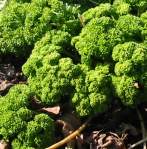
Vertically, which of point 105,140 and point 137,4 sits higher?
point 137,4

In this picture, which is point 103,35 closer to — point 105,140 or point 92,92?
point 92,92

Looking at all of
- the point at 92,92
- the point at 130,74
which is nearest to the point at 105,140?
the point at 92,92

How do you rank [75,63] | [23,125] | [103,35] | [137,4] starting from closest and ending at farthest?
[23,125]
[103,35]
[75,63]
[137,4]

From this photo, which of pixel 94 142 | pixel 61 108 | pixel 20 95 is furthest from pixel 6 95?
pixel 94 142

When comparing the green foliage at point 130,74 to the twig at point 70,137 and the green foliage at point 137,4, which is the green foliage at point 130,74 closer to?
the twig at point 70,137

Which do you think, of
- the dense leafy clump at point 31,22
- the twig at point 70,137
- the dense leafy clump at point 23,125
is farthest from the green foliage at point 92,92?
the dense leafy clump at point 31,22

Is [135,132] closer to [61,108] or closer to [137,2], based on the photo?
[61,108]

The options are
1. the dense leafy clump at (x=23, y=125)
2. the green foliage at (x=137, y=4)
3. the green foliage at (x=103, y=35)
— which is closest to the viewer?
the dense leafy clump at (x=23, y=125)
